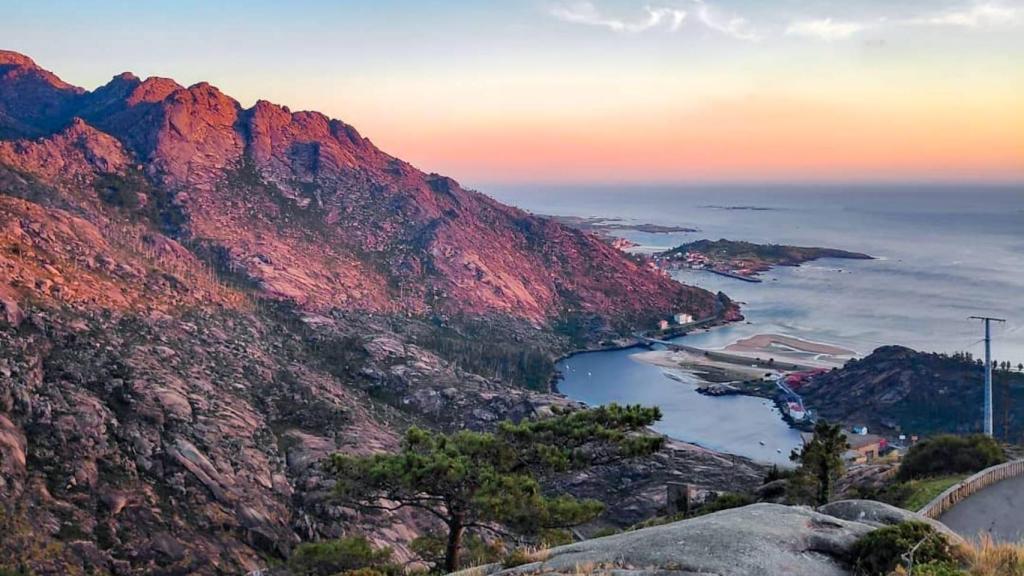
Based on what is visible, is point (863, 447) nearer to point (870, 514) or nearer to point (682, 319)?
point (870, 514)

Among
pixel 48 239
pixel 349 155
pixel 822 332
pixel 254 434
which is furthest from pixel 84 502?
pixel 822 332

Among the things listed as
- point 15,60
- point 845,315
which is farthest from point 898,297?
point 15,60

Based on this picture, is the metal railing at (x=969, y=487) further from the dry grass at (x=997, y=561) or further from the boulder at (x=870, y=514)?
the dry grass at (x=997, y=561)

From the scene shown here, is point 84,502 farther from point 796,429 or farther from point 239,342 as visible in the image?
point 796,429

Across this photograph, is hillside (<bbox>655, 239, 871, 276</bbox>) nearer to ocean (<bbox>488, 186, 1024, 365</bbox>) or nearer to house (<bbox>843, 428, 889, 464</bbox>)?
ocean (<bbox>488, 186, 1024, 365</bbox>)

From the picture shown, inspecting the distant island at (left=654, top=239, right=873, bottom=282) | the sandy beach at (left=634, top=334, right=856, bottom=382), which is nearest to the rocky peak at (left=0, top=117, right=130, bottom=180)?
Answer: the sandy beach at (left=634, top=334, right=856, bottom=382)

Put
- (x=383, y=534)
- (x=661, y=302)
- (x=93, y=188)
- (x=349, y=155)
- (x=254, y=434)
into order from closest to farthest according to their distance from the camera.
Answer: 1. (x=383, y=534)
2. (x=254, y=434)
3. (x=93, y=188)
4. (x=349, y=155)
5. (x=661, y=302)

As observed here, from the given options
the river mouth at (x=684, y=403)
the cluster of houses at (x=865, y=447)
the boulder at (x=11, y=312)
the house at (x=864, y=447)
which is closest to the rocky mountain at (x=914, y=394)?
the cluster of houses at (x=865, y=447)
